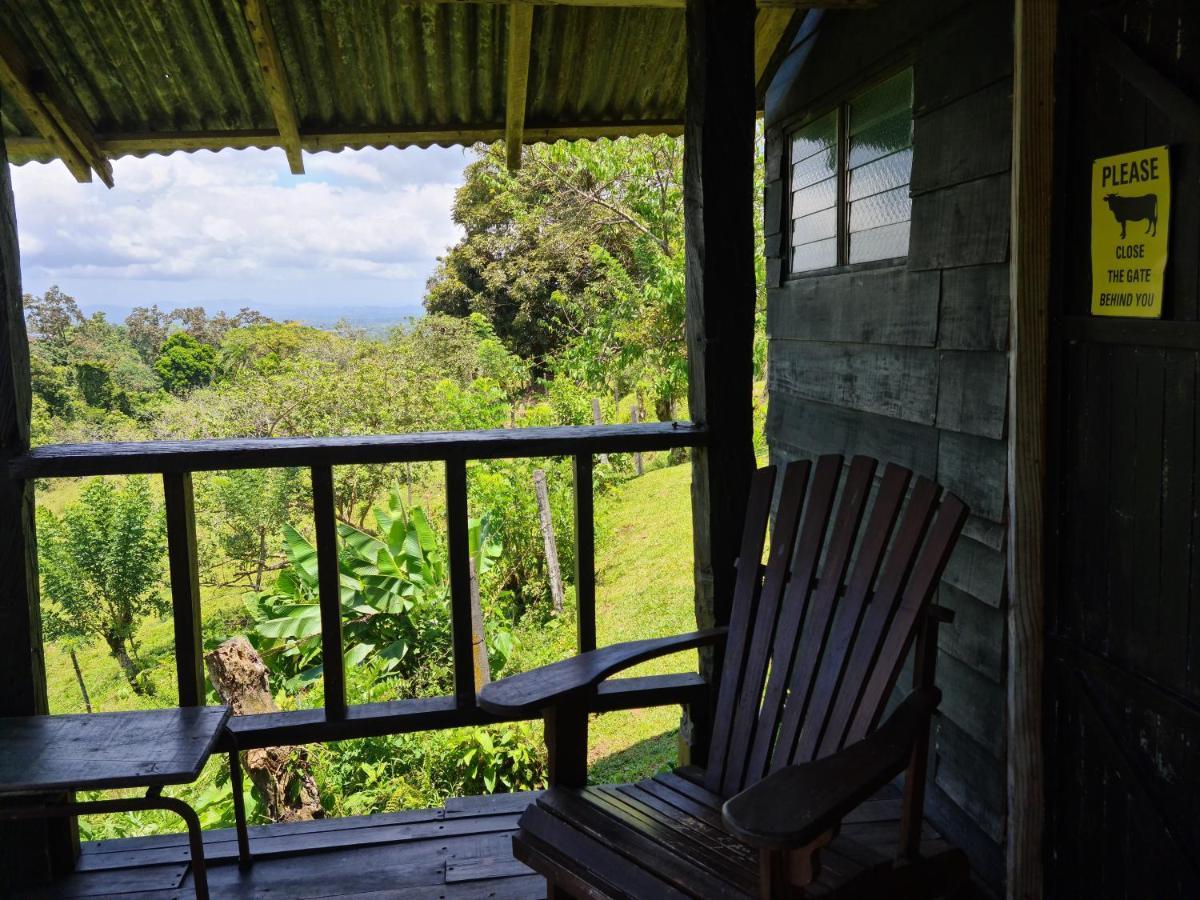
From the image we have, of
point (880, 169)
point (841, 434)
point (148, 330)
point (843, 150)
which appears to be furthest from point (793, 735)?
point (148, 330)

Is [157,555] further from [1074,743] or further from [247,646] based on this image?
[1074,743]

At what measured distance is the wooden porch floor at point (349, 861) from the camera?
2018 millimetres

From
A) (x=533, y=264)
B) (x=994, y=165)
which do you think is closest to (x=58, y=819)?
(x=994, y=165)

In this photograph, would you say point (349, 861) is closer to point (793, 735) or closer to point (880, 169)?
point (793, 735)

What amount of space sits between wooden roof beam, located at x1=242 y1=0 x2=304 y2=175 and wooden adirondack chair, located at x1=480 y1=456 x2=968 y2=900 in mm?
1786

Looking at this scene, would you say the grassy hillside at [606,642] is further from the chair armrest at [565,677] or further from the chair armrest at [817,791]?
the chair armrest at [817,791]

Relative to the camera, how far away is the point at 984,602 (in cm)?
189

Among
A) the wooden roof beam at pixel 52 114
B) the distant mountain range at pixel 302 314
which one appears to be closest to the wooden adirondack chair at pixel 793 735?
the wooden roof beam at pixel 52 114

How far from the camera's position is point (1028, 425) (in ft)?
5.50

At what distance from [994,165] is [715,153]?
657mm

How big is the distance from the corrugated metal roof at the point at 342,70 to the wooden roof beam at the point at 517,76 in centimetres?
9

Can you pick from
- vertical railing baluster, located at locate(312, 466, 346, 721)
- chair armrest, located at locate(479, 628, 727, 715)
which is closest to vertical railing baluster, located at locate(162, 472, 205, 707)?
vertical railing baluster, located at locate(312, 466, 346, 721)

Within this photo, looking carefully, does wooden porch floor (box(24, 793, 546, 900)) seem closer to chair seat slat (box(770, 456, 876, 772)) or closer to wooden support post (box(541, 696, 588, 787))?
wooden support post (box(541, 696, 588, 787))

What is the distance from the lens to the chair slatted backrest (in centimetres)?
165
